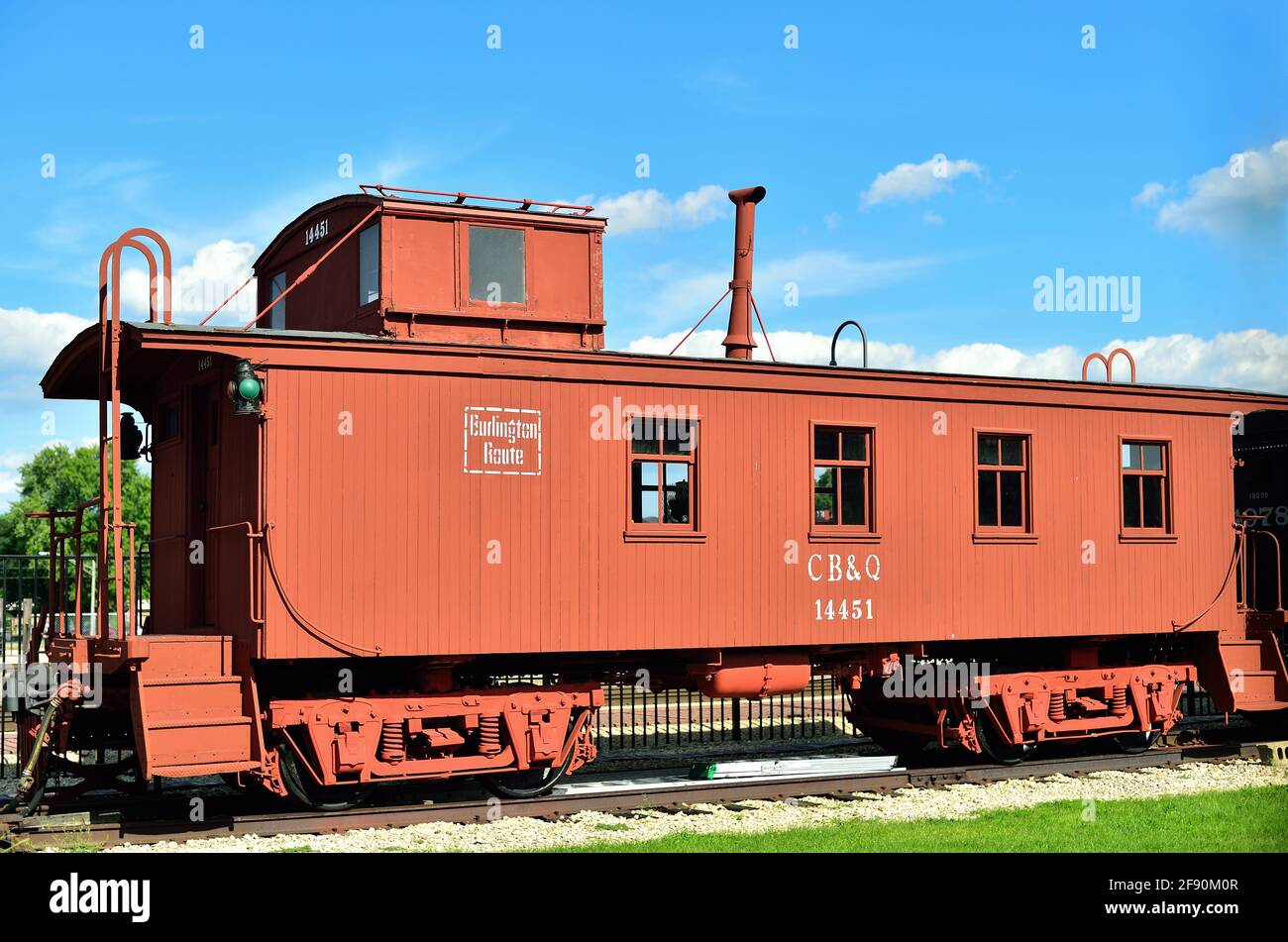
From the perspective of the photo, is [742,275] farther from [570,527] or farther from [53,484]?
[53,484]

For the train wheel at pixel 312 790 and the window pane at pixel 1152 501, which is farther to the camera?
the window pane at pixel 1152 501

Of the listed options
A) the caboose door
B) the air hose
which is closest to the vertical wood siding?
the air hose

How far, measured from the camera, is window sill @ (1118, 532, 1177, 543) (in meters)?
15.5

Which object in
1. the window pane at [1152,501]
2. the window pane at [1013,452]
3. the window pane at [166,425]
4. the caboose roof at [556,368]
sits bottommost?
the window pane at [1152,501]

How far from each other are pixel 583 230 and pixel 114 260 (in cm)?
462

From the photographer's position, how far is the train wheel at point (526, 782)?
1269cm

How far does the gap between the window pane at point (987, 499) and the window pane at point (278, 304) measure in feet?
26.4

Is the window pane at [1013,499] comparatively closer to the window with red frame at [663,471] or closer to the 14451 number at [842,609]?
the 14451 number at [842,609]

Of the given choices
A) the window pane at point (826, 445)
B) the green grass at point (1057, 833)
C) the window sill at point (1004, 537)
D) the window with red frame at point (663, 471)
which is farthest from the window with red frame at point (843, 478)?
the green grass at point (1057, 833)

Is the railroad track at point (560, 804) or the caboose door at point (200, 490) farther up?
the caboose door at point (200, 490)

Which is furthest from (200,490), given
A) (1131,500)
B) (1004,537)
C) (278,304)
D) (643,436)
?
(1131,500)

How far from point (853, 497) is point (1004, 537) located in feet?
6.24
